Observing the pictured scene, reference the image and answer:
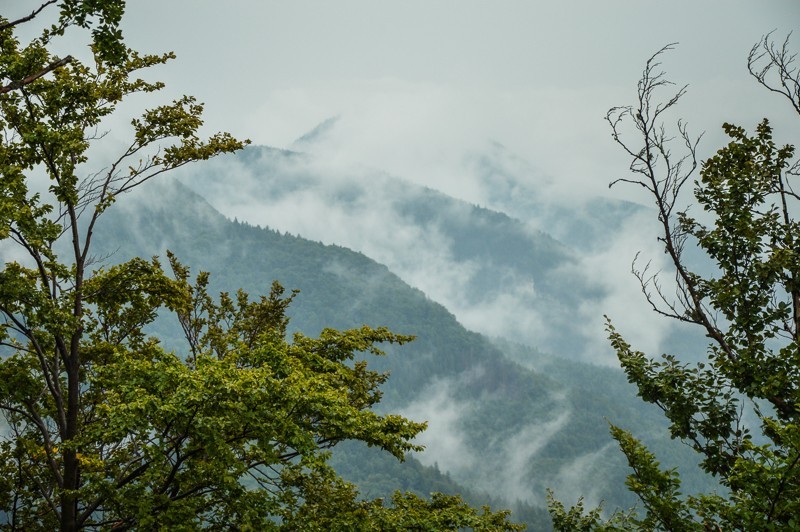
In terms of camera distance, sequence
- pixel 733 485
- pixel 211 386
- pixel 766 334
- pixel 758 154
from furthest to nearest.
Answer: pixel 758 154 → pixel 766 334 → pixel 211 386 → pixel 733 485

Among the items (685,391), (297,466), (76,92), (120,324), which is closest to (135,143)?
(76,92)

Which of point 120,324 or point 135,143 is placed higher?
point 135,143

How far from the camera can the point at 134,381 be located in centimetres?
1179

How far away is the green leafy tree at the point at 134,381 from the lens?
11.3 meters

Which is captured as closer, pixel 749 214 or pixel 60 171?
pixel 749 214

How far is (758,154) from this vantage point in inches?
524

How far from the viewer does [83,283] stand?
1488cm

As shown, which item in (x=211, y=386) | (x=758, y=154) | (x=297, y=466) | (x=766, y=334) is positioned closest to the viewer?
(x=211, y=386)

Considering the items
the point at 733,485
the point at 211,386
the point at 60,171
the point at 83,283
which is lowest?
the point at 733,485

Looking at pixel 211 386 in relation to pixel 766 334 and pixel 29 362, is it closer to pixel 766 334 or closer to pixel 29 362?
pixel 29 362

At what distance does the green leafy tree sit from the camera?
11266 mm

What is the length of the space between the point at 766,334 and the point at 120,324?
1586cm

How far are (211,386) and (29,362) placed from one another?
22.7ft

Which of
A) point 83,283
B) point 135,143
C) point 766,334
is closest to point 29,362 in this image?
point 83,283
